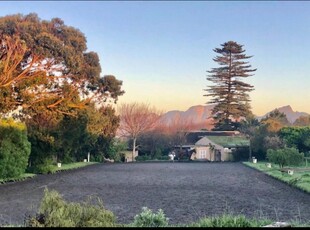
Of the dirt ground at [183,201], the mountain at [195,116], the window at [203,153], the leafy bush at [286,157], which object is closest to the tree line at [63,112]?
the window at [203,153]

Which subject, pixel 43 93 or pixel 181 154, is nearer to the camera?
pixel 43 93

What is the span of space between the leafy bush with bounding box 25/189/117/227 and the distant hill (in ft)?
154

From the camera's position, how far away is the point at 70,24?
3188 centimetres

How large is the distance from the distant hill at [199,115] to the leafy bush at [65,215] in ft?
154

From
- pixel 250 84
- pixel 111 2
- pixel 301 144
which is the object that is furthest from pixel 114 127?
pixel 111 2

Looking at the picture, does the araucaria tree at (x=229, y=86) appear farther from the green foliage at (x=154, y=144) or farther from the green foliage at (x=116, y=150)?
the green foliage at (x=116, y=150)

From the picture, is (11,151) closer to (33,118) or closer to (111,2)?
(33,118)

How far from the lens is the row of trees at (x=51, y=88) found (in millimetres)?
20172

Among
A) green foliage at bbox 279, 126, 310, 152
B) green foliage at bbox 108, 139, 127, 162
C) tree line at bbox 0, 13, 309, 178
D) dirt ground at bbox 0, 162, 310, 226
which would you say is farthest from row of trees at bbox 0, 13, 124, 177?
green foliage at bbox 279, 126, 310, 152

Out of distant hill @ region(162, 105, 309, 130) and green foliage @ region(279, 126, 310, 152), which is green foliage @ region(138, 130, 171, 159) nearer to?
distant hill @ region(162, 105, 309, 130)

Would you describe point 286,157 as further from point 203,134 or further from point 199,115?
point 199,115

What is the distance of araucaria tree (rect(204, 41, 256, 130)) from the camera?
173ft

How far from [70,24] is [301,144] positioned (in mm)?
19145

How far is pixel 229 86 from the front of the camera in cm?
5425
